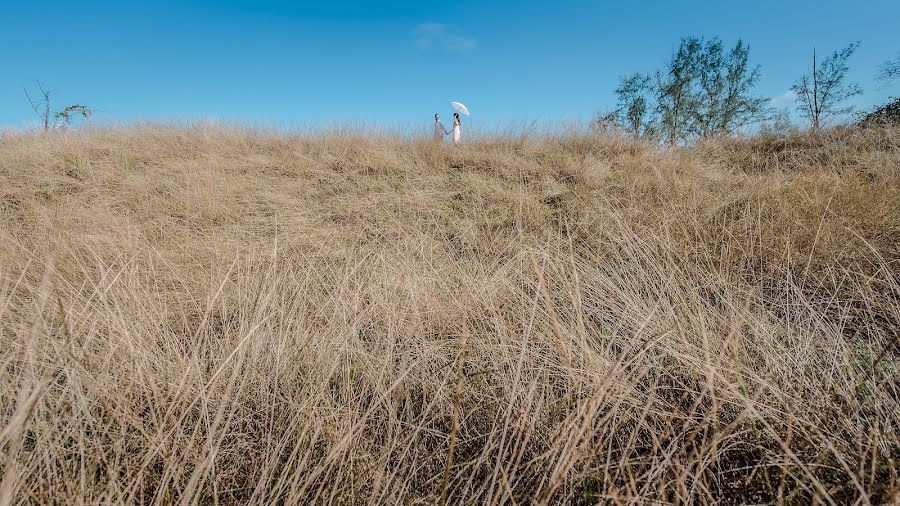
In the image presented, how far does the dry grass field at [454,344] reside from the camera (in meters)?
1.05

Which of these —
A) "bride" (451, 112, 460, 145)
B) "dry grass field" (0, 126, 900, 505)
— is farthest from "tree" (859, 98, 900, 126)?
"bride" (451, 112, 460, 145)

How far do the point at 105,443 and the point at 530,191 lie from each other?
180 inches

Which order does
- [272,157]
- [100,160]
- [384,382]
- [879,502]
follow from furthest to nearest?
[272,157]
[100,160]
[384,382]
[879,502]

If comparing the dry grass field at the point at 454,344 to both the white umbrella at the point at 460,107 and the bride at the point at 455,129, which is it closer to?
the bride at the point at 455,129

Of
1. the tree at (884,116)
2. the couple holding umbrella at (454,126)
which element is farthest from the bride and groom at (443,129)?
the tree at (884,116)

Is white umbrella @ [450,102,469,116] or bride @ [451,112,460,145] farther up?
white umbrella @ [450,102,469,116]

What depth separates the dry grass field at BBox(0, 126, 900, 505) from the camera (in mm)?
1048

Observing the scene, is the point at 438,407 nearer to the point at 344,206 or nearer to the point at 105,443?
the point at 105,443

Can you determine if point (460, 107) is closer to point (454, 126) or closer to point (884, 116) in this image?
point (454, 126)

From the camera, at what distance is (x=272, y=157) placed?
6.06 meters

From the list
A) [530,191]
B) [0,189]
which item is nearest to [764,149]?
[530,191]

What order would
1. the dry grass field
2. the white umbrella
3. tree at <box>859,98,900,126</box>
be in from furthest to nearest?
the white umbrella < tree at <box>859,98,900,126</box> < the dry grass field

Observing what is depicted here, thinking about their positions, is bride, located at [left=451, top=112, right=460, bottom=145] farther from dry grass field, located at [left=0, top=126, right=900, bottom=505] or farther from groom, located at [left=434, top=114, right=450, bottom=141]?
dry grass field, located at [left=0, top=126, right=900, bottom=505]

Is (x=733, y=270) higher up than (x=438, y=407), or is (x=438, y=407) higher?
(x=733, y=270)
